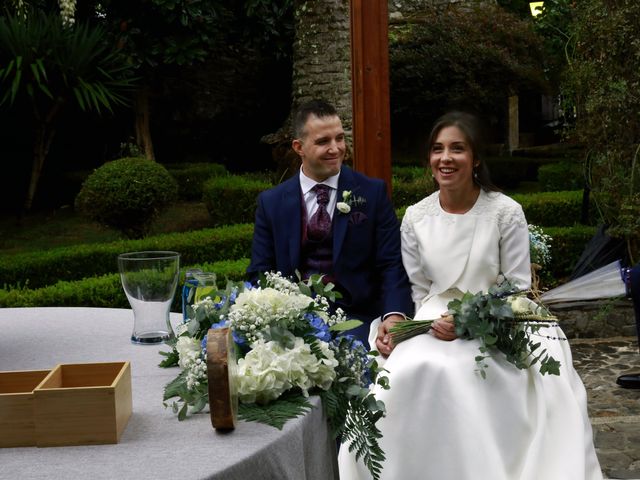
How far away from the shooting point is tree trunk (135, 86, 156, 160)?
546 inches

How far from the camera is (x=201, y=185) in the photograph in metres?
13.6

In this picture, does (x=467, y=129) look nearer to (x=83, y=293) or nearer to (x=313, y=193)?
(x=313, y=193)

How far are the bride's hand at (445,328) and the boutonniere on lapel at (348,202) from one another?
0.60 m

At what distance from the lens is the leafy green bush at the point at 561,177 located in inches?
409

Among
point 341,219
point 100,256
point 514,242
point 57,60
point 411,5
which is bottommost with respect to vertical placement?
point 100,256

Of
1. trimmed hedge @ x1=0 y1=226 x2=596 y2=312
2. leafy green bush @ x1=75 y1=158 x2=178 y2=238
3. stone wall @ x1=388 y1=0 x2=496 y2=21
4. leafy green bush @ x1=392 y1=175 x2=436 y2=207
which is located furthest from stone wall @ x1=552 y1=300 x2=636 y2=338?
stone wall @ x1=388 y1=0 x2=496 y2=21

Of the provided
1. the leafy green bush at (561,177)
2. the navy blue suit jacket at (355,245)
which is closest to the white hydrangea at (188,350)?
the navy blue suit jacket at (355,245)

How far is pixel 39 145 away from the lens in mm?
12820

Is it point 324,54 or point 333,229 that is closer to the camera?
point 333,229

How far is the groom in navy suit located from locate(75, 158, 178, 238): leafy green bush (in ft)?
21.0

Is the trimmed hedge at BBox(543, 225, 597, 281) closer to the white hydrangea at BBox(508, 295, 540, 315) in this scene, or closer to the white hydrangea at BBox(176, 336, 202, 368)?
the white hydrangea at BBox(508, 295, 540, 315)

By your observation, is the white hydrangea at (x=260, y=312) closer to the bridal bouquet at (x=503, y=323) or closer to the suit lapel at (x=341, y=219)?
the bridal bouquet at (x=503, y=323)

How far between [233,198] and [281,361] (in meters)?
8.82

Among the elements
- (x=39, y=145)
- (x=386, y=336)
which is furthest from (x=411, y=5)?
(x=386, y=336)
